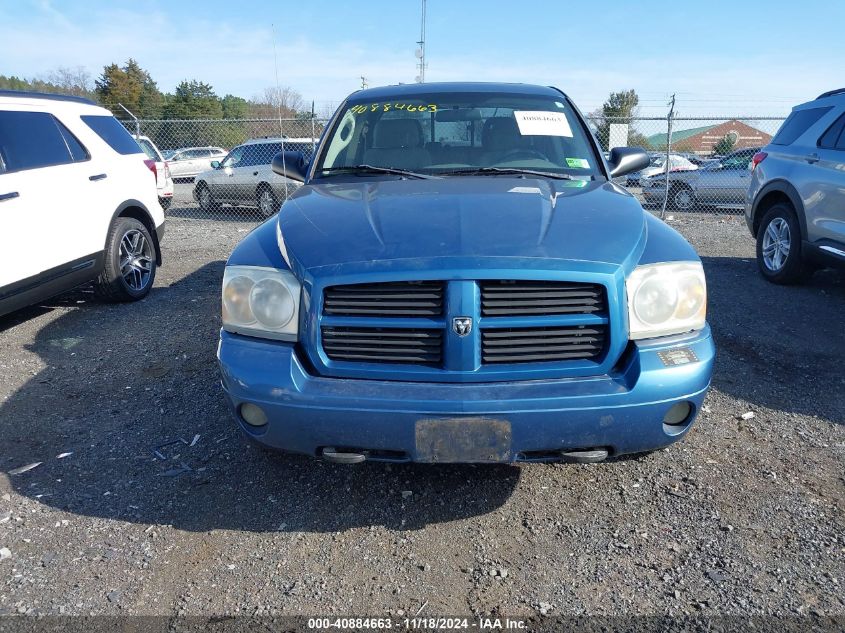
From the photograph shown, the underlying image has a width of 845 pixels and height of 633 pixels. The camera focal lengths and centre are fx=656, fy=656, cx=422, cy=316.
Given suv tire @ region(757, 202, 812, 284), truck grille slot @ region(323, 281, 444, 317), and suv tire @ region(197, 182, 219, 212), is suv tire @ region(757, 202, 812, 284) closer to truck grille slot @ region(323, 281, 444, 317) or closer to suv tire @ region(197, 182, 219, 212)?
truck grille slot @ region(323, 281, 444, 317)

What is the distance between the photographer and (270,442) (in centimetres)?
265

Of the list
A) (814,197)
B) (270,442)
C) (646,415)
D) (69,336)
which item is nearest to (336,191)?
(270,442)

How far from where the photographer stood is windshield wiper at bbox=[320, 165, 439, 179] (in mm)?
3635

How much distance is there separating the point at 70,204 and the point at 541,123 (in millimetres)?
3961

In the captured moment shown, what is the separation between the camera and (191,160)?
24766 millimetres

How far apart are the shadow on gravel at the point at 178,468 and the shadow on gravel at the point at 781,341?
81.0 inches

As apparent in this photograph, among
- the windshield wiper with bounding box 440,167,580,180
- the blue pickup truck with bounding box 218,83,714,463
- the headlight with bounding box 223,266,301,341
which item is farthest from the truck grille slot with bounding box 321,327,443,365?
the windshield wiper with bounding box 440,167,580,180

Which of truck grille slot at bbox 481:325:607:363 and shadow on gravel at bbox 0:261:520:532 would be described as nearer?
truck grille slot at bbox 481:325:607:363

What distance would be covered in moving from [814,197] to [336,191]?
505 cm

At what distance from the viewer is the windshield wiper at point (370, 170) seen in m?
3.63

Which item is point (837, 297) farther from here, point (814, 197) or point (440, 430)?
point (440, 430)

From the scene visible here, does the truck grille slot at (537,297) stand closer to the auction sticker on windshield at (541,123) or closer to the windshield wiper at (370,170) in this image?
the windshield wiper at (370,170)

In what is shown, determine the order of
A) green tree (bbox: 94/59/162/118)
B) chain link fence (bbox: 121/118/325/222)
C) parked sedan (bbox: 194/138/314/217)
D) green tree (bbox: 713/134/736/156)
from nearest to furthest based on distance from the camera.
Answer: chain link fence (bbox: 121/118/325/222), parked sedan (bbox: 194/138/314/217), green tree (bbox: 713/134/736/156), green tree (bbox: 94/59/162/118)

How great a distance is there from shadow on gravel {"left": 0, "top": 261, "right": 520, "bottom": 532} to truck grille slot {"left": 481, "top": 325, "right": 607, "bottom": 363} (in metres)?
0.84
